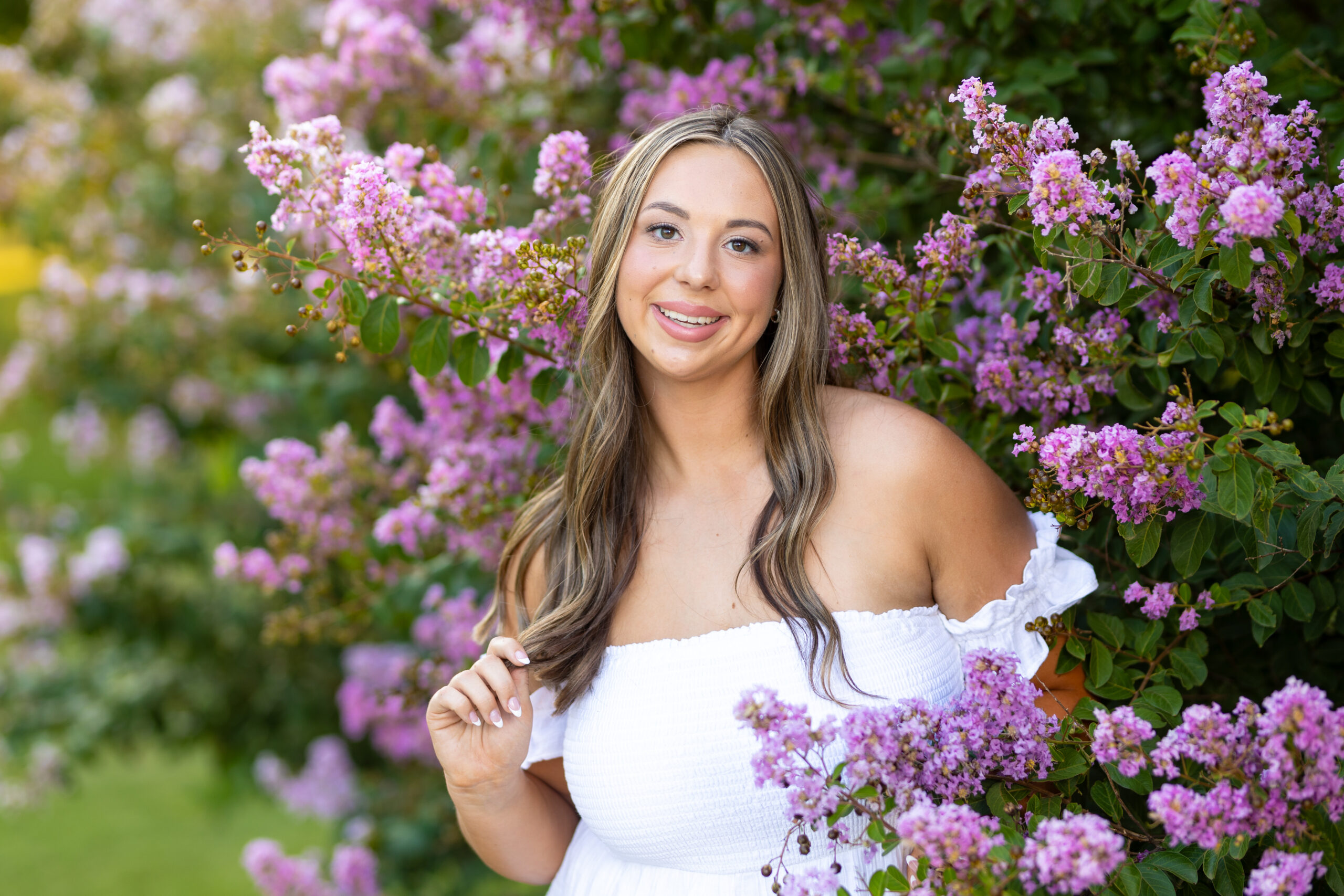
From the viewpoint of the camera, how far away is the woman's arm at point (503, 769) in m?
1.67

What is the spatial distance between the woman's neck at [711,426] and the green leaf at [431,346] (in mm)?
344

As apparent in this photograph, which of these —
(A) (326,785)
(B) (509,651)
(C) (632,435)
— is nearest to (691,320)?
(C) (632,435)

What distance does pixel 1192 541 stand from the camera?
1.41 meters

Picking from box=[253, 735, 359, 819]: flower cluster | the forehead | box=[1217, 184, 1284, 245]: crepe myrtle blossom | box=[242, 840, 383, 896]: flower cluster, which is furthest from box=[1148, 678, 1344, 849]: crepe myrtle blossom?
box=[253, 735, 359, 819]: flower cluster

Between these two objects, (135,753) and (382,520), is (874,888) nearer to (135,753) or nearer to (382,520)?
(382,520)

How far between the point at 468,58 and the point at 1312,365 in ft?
6.87

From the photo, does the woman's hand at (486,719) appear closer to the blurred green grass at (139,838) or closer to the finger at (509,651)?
the finger at (509,651)

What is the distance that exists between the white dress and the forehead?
64 centimetres

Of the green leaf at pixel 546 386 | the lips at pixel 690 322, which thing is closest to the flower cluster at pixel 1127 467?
→ the lips at pixel 690 322

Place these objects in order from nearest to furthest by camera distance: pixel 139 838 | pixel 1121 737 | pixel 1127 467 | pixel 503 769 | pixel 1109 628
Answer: pixel 1121 737 < pixel 1127 467 < pixel 1109 628 < pixel 503 769 < pixel 139 838

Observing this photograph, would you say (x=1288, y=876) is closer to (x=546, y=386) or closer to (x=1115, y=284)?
(x=1115, y=284)

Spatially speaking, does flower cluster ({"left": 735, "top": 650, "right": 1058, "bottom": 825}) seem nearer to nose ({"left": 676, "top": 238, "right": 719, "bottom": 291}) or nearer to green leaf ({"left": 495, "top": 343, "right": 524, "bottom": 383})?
nose ({"left": 676, "top": 238, "right": 719, "bottom": 291})

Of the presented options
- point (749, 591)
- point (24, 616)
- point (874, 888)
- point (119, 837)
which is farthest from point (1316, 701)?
point (119, 837)

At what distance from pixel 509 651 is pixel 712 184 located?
79 centimetres
